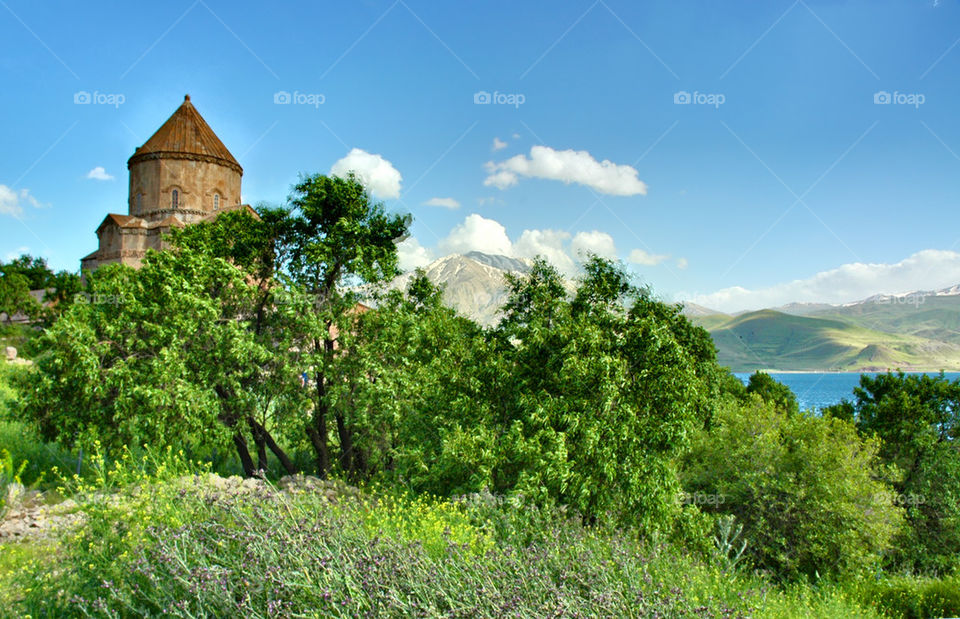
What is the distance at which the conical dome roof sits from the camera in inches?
2196

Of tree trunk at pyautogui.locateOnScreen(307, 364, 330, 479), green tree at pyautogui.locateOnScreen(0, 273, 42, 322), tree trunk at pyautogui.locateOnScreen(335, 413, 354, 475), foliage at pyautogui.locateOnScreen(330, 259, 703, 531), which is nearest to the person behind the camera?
foliage at pyautogui.locateOnScreen(330, 259, 703, 531)

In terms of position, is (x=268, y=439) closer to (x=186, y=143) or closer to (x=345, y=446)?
(x=345, y=446)

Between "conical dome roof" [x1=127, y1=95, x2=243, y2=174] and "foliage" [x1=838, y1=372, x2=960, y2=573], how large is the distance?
5262cm

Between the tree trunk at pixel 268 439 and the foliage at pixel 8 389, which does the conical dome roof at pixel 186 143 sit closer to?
the foliage at pixel 8 389

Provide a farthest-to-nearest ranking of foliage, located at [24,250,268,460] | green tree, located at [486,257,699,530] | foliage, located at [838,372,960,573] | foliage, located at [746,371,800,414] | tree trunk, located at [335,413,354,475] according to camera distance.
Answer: foliage, located at [746,371,800,414], foliage, located at [838,372,960,573], tree trunk, located at [335,413,354,475], foliage, located at [24,250,268,460], green tree, located at [486,257,699,530]

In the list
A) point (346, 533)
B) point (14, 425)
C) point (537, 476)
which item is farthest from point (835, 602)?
point (14, 425)

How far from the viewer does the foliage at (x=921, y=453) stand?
2361 centimetres

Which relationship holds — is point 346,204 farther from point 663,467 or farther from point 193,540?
point 193,540

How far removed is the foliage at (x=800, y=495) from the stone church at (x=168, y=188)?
47852mm

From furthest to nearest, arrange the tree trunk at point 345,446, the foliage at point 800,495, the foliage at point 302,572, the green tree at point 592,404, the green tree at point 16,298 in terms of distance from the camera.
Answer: the green tree at point 16,298 < the foliage at point 800,495 < the tree trunk at point 345,446 < the green tree at point 592,404 < the foliage at point 302,572

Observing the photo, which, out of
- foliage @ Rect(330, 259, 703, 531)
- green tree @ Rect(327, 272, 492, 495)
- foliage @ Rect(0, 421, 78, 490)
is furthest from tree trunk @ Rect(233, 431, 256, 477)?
foliage @ Rect(0, 421, 78, 490)

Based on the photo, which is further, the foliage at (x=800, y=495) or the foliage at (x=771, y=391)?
the foliage at (x=771, y=391)

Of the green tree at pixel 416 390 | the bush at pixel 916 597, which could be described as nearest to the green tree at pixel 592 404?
the green tree at pixel 416 390

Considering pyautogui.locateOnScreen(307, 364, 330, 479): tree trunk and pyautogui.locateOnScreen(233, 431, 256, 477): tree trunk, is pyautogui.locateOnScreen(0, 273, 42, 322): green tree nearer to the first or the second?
pyautogui.locateOnScreen(233, 431, 256, 477): tree trunk
